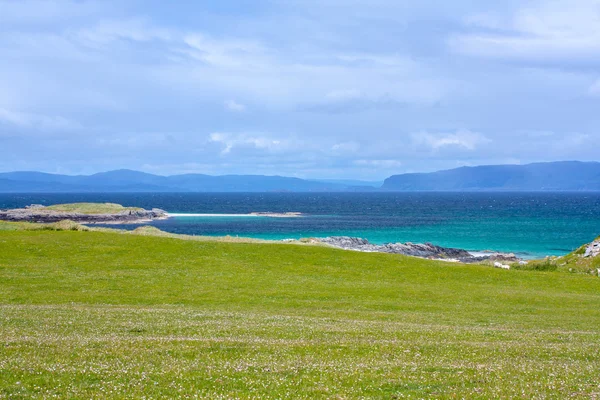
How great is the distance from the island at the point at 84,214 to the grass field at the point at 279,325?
12052 centimetres

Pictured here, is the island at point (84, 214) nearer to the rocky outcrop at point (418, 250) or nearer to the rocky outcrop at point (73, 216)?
the rocky outcrop at point (73, 216)

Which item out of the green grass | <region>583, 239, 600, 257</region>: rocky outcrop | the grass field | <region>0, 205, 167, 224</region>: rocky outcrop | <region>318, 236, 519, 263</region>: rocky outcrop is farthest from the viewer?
the green grass

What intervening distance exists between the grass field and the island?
4745 inches

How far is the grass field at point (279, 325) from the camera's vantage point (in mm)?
12531

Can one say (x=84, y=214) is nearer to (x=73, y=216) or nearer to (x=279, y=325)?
(x=73, y=216)

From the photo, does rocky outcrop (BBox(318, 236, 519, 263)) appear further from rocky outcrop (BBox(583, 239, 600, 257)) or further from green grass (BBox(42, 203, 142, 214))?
green grass (BBox(42, 203, 142, 214))

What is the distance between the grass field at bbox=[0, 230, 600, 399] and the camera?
41.1 feet

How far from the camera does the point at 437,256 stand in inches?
3767

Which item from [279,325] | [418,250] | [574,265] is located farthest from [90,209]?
[279,325]

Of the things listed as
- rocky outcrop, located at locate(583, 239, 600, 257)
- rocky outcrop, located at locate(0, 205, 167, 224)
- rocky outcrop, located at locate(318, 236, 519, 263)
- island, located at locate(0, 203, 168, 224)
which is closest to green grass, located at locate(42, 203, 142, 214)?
island, located at locate(0, 203, 168, 224)

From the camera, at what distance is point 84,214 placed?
561 ft

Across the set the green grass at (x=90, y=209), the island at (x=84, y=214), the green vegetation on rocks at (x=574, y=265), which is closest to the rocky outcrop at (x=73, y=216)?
the island at (x=84, y=214)

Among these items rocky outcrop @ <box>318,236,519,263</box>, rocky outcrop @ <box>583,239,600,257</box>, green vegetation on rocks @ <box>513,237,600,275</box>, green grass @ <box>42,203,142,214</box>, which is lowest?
rocky outcrop @ <box>318,236,519,263</box>

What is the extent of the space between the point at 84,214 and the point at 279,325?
16525cm
